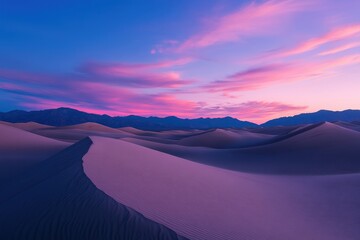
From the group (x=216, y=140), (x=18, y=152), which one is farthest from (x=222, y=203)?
(x=216, y=140)

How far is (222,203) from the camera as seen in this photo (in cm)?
671

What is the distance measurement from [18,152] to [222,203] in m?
15.2

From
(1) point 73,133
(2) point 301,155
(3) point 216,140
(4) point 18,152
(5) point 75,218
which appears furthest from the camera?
(1) point 73,133

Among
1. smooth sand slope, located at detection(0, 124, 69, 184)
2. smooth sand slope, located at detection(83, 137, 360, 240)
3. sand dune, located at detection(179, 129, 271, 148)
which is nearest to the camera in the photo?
smooth sand slope, located at detection(83, 137, 360, 240)

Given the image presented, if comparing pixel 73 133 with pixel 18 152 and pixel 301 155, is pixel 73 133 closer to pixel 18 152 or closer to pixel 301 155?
pixel 18 152

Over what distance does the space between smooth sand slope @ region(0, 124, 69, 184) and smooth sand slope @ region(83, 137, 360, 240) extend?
5.37 meters

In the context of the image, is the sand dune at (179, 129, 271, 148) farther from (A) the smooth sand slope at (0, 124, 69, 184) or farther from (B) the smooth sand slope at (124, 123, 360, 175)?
(A) the smooth sand slope at (0, 124, 69, 184)

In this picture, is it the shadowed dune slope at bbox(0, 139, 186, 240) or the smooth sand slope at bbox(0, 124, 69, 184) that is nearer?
the shadowed dune slope at bbox(0, 139, 186, 240)

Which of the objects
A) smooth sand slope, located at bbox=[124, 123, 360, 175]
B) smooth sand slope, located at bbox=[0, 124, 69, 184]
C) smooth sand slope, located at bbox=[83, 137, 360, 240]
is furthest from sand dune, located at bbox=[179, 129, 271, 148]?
smooth sand slope, located at bbox=[83, 137, 360, 240]

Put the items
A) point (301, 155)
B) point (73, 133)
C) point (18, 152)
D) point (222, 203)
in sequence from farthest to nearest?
point (73, 133) < point (301, 155) < point (18, 152) < point (222, 203)

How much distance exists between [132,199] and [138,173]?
253 cm

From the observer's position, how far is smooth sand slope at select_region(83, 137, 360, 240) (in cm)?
505

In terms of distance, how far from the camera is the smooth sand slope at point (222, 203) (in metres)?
5.05

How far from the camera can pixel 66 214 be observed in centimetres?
486
